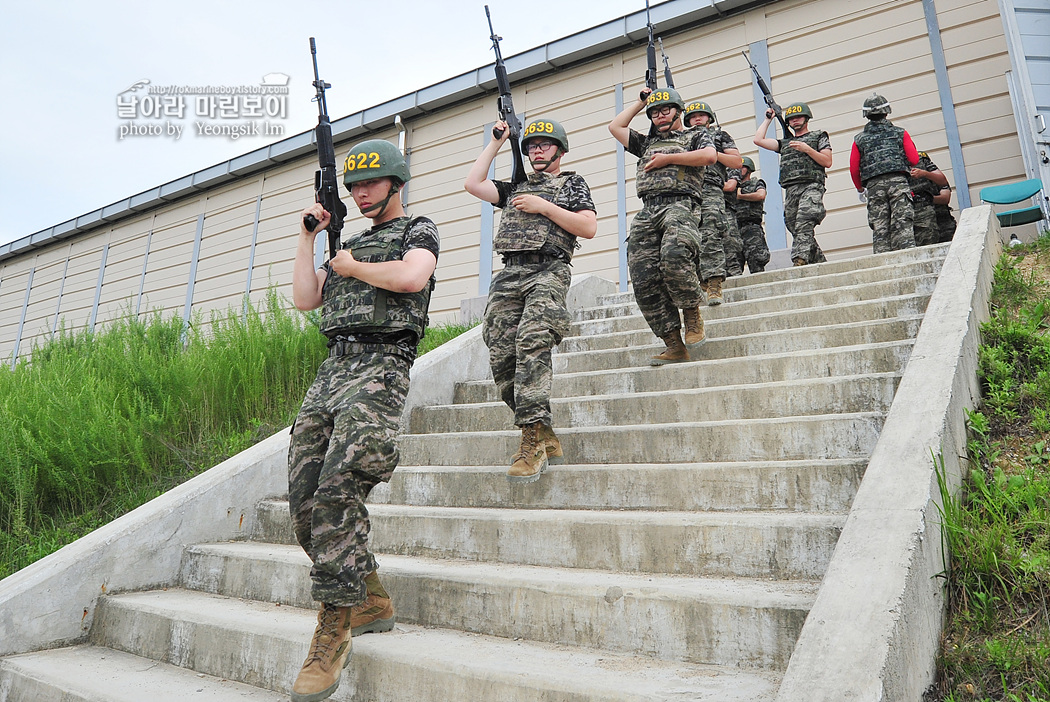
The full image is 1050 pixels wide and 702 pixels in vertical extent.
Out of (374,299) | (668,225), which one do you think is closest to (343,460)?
(374,299)

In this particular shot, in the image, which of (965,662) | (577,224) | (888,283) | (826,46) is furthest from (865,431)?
(826,46)

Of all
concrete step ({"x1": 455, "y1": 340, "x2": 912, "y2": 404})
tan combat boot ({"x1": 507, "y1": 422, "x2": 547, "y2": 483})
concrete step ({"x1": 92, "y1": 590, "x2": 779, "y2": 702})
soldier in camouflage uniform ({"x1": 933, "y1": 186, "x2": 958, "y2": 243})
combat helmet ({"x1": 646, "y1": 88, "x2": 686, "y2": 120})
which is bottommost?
concrete step ({"x1": 92, "y1": 590, "x2": 779, "y2": 702})

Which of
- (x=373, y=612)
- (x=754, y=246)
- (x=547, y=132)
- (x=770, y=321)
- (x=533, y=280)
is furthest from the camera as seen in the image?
(x=754, y=246)

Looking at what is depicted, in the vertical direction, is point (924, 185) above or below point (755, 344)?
above

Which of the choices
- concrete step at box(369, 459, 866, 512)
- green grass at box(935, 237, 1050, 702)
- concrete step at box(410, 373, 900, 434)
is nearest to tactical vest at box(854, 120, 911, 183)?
green grass at box(935, 237, 1050, 702)

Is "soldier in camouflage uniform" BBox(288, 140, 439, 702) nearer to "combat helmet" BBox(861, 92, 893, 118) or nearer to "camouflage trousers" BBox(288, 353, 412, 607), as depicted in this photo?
Answer: "camouflage trousers" BBox(288, 353, 412, 607)

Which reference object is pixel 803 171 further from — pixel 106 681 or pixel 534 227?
pixel 106 681

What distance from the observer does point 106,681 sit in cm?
261

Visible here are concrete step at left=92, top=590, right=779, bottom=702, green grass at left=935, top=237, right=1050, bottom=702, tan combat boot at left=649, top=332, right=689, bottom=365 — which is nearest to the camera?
green grass at left=935, top=237, right=1050, bottom=702

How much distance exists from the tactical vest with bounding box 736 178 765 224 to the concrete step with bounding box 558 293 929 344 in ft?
8.31

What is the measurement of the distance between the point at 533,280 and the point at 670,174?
1.54 metres

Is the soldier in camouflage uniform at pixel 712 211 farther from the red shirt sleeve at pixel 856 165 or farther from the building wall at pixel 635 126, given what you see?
the building wall at pixel 635 126

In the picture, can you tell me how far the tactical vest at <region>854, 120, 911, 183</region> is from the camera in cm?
623

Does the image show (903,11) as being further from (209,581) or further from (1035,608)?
(209,581)
